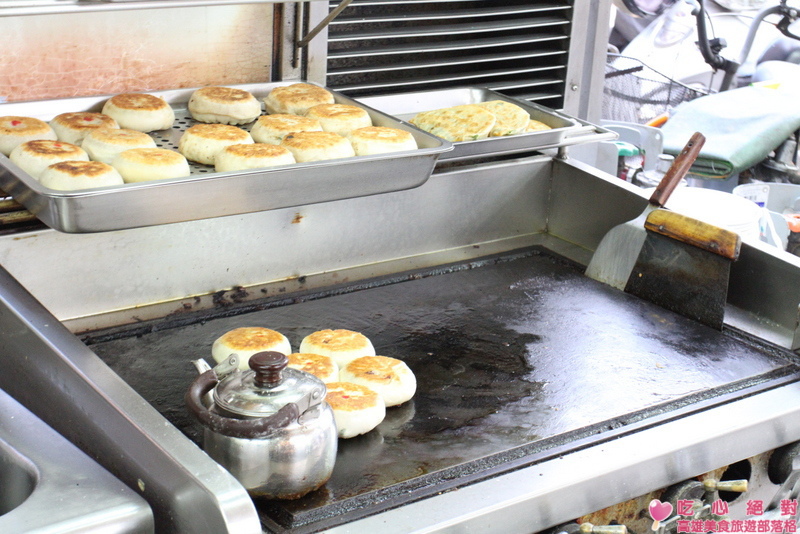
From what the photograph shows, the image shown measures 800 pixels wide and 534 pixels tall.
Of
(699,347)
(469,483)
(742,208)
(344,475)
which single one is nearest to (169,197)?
(344,475)

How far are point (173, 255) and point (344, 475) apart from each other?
0.80 m

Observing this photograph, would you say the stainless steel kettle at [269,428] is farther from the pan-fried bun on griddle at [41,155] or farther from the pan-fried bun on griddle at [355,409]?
the pan-fried bun on griddle at [41,155]

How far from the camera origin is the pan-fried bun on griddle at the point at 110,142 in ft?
5.90

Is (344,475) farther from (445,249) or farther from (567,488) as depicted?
(445,249)

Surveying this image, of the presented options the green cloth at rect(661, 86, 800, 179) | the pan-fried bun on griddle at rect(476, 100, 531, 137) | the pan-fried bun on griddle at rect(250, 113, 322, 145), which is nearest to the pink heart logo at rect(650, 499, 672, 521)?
the pan-fried bun on griddle at rect(476, 100, 531, 137)

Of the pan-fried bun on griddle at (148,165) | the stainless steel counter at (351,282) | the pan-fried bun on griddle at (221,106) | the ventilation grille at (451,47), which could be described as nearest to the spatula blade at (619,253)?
the stainless steel counter at (351,282)

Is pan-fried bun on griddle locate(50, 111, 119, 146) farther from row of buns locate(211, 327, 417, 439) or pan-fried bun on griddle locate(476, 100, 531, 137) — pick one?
pan-fried bun on griddle locate(476, 100, 531, 137)

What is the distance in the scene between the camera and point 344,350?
1.85m

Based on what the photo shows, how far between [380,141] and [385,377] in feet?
1.77

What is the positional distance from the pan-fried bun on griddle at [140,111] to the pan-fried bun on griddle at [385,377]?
27.4 inches

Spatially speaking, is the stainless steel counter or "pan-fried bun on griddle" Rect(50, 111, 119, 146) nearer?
the stainless steel counter

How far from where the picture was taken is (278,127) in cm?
200

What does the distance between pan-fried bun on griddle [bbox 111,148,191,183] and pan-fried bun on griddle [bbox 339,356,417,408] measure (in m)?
0.52

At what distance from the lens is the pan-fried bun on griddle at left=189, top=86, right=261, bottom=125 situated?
2.03 metres
